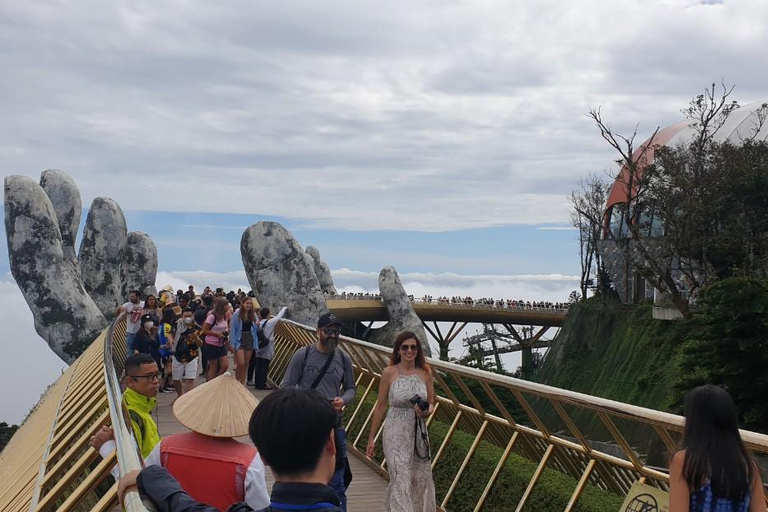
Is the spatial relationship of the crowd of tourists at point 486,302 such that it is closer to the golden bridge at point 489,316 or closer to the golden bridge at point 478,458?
the golden bridge at point 489,316

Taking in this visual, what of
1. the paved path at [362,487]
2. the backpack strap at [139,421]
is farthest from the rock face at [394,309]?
the backpack strap at [139,421]

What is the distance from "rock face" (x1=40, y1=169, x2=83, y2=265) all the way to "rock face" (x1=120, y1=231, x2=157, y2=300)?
2.18 m

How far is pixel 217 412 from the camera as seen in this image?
357cm

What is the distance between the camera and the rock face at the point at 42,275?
31266mm

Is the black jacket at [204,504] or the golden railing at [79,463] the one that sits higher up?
the black jacket at [204,504]

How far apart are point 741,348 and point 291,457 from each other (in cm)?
1935

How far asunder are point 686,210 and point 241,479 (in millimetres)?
32846

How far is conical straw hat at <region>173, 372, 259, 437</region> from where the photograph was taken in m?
3.55

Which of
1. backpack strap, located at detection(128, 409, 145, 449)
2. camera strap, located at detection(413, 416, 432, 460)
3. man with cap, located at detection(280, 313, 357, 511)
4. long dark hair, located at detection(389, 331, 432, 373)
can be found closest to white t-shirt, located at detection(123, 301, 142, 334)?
man with cap, located at detection(280, 313, 357, 511)

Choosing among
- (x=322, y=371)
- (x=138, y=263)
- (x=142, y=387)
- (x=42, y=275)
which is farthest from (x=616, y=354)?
(x=142, y=387)

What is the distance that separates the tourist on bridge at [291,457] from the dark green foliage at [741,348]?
737 inches

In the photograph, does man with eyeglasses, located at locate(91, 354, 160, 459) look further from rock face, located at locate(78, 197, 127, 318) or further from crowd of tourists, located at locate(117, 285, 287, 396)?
rock face, located at locate(78, 197, 127, 318)

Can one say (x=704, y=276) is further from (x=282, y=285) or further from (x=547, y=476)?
(x=547, y=476)

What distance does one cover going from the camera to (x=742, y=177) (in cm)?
3353
